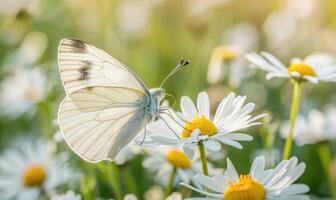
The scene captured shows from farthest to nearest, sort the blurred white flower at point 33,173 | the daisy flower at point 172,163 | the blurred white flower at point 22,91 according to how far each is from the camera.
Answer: the blurred white flower at point 22,91, the blurred white flower at point 33,173, the daisy flower at point 172,163

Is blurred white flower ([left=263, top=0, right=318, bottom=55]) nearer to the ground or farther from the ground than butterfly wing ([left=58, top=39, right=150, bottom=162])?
farther from the ground

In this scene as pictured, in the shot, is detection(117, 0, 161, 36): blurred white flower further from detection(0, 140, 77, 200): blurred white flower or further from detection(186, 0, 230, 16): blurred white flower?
detection(0, 140, 77, 200): blurred white flower

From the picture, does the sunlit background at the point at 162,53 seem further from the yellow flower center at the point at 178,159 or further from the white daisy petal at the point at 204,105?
the white daisy petal at the point at 204,105

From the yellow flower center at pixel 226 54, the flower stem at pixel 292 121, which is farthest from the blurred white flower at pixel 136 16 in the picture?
the flower stem at pixel 292 121

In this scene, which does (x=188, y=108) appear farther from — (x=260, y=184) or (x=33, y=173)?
(x=33, y=173)

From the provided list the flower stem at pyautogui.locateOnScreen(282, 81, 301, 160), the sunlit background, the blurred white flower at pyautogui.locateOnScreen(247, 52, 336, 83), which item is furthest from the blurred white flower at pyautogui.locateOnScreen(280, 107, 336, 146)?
the flower stem at pyautogui.locateOnScreen(282, 81, 301, 160)

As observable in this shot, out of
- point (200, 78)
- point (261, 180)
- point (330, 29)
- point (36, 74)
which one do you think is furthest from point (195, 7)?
point (261, 180)

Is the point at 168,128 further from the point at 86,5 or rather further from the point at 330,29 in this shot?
the point at 86,5

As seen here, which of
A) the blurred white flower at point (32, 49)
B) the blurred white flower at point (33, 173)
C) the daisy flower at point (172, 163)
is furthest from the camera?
the blurred white flower at point (32, 49)
